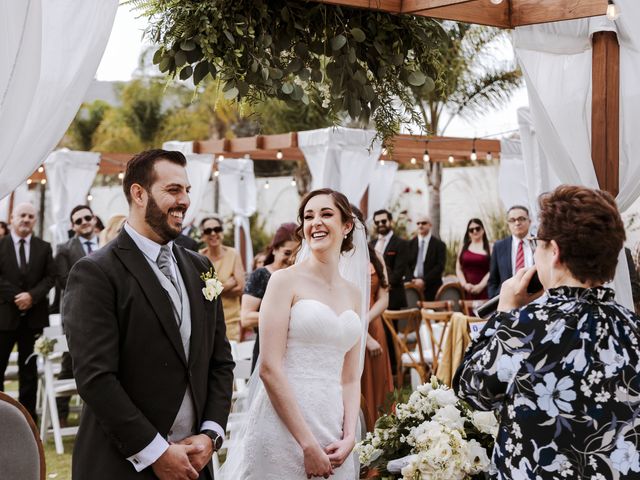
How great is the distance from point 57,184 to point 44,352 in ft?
26.5

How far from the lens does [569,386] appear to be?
263cm

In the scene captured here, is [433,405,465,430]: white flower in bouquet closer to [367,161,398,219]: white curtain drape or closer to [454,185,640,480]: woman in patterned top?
[454,185,640,480]: woman in patterned top

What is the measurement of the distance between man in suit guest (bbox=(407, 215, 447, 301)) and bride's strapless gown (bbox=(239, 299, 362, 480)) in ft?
28.0

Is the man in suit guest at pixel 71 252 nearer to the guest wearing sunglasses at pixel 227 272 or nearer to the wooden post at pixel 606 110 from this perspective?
the guest wearing sunglasses at pixel 227 272

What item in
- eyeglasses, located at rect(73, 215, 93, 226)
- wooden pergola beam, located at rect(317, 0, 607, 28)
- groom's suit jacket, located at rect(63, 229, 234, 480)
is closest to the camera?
groom's suit jacket, located at rect(63, 229, 234, 480)

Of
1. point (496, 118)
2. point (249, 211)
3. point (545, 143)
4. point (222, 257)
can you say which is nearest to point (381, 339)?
point (222, 257)

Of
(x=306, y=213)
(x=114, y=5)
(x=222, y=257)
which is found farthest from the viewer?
(x=222, y=257)

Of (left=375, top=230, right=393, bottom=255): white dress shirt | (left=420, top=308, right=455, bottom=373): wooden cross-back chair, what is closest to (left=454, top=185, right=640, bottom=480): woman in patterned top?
(left=420, top=308, right=455, bottom=373): wooden cross-back chair

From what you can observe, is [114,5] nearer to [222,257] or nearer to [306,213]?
[306,213]

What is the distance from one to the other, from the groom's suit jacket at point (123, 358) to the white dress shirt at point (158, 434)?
2 cm

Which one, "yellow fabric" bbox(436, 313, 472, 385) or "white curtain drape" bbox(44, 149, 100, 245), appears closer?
"yellow fabric" bbox(436, 313, 472, 385)

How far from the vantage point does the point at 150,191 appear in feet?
10.6

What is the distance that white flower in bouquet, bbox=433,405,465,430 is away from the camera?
3627 millimetres

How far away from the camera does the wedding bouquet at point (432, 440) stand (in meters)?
3.43
